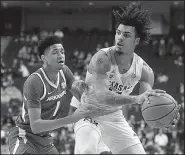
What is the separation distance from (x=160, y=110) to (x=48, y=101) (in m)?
1.08

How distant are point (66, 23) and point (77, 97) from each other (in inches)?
748

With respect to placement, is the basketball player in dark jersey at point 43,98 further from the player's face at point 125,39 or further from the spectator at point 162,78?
the spectator at point 162,78

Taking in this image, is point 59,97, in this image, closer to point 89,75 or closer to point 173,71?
point 89,75

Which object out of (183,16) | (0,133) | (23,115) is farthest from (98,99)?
(183,16)

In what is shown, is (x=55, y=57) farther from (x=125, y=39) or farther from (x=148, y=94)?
(x=148, y=94)

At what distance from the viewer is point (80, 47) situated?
18422 millimetres

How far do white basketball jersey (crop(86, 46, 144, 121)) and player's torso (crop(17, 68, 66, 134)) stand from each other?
1.30 feet

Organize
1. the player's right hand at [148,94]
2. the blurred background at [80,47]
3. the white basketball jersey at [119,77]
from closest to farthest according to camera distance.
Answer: the player's right hand at [148,94] → the white basketball jersey at [119,77] → the blurred background at [80,47]

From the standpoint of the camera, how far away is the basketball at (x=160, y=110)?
12.6 ft

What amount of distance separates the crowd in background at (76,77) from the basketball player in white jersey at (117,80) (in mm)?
6270

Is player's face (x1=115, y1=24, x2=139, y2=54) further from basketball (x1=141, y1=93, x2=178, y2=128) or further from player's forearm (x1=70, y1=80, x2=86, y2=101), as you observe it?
basketball (x1=141, y1=93, x2=178, y2=128)

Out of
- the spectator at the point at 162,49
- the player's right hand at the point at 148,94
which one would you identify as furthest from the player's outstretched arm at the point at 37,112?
the spectator at the point at 162,49

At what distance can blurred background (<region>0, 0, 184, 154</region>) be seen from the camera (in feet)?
37.8

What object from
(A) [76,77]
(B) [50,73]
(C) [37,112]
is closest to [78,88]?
(B) [50,73]
